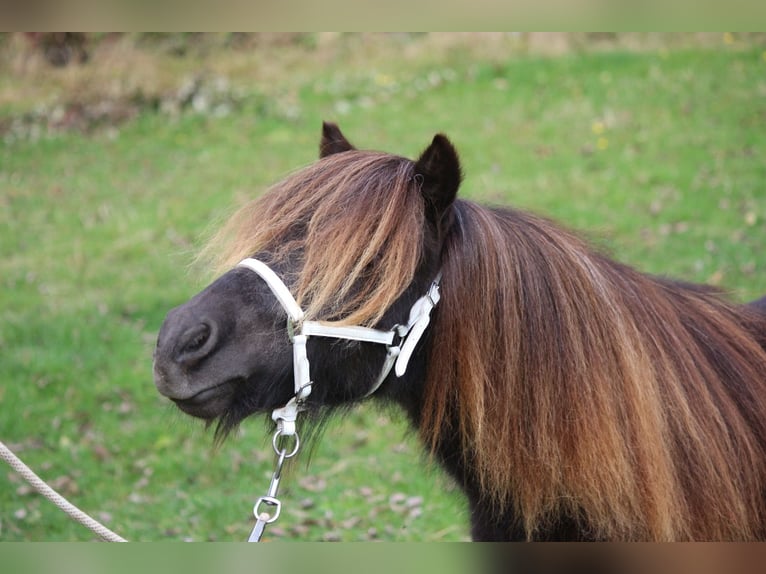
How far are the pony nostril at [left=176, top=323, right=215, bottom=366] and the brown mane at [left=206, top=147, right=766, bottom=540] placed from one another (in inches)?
13.6

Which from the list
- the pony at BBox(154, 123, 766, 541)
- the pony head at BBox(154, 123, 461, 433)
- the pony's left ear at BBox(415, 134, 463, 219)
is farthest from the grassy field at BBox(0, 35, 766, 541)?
the pony's left ear at BBox(415, 134, 463, 219)

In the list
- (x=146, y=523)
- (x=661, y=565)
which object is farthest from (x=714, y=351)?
(x=146, y=523)

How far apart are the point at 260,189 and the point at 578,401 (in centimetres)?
372

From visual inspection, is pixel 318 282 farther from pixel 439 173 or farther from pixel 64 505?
pixel 64 505

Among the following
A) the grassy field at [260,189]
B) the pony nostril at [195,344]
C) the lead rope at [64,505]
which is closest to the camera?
the pony nostril at [195,344]

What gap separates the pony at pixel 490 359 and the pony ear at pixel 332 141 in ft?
0.93

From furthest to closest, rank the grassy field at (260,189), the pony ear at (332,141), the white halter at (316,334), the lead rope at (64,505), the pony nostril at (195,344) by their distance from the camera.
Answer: the grassy field at (260,189) → the pony ear at (332,141) → the lead rope at (64,505) → the white halter at (316,334) → the pony nostril at (195,344)

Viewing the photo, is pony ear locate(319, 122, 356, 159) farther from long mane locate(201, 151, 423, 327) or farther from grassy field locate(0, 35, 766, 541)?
grassy field locate(0, 35, 766, 541)

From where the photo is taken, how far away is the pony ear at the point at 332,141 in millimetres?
3361

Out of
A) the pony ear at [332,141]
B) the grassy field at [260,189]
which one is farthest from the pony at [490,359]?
the grassy field at [260,189]

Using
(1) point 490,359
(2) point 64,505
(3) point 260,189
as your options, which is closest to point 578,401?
(1) point 490,359

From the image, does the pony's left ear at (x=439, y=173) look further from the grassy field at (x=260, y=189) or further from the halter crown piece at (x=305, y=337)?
the grassy field at (x=260, y=189)

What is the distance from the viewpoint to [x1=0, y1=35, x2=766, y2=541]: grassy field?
5949mm
